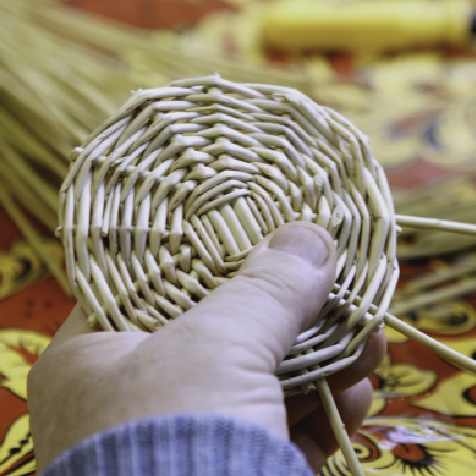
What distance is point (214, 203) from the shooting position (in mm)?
401

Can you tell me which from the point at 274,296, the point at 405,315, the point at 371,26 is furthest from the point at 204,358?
the point at 371,26

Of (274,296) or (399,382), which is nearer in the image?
(274,296)

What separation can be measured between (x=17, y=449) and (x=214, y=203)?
19 centimetres

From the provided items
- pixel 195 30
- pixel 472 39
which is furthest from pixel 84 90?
pixel 472 39

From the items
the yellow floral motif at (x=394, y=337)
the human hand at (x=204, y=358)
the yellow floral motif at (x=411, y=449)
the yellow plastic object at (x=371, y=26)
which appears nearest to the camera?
the human hand at (x=204, y=358)

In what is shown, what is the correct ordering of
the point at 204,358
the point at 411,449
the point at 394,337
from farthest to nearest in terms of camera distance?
the point at 394,337
the point at 411,449
the point at 204,358

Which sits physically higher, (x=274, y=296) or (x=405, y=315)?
(x=274, y=296)

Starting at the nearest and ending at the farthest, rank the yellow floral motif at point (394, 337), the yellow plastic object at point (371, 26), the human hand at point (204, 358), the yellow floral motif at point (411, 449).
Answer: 1. the human hand at point (204, 358)
2. the yellow floral motif at point (411, 449)
3. the yellow floral motif at point (394, 337)
4. the yellow plastic object at point (371, 26)

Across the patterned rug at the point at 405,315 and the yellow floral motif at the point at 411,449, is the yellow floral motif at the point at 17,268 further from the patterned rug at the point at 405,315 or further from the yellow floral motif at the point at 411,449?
the yellow floral motif at the point at 411,449

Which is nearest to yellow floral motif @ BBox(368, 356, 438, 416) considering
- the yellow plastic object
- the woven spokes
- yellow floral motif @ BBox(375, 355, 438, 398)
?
yellow floral motif @ BBox(375, 355, 438, 398)

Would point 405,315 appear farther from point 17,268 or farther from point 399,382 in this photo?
point 17,268

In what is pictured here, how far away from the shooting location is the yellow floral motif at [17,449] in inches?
16.9

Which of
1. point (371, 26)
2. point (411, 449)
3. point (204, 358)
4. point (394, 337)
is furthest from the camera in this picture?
point (371, 26)

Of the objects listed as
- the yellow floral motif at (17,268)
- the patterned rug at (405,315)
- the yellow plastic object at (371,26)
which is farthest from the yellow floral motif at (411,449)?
the yellow plastic object at (371,26)
